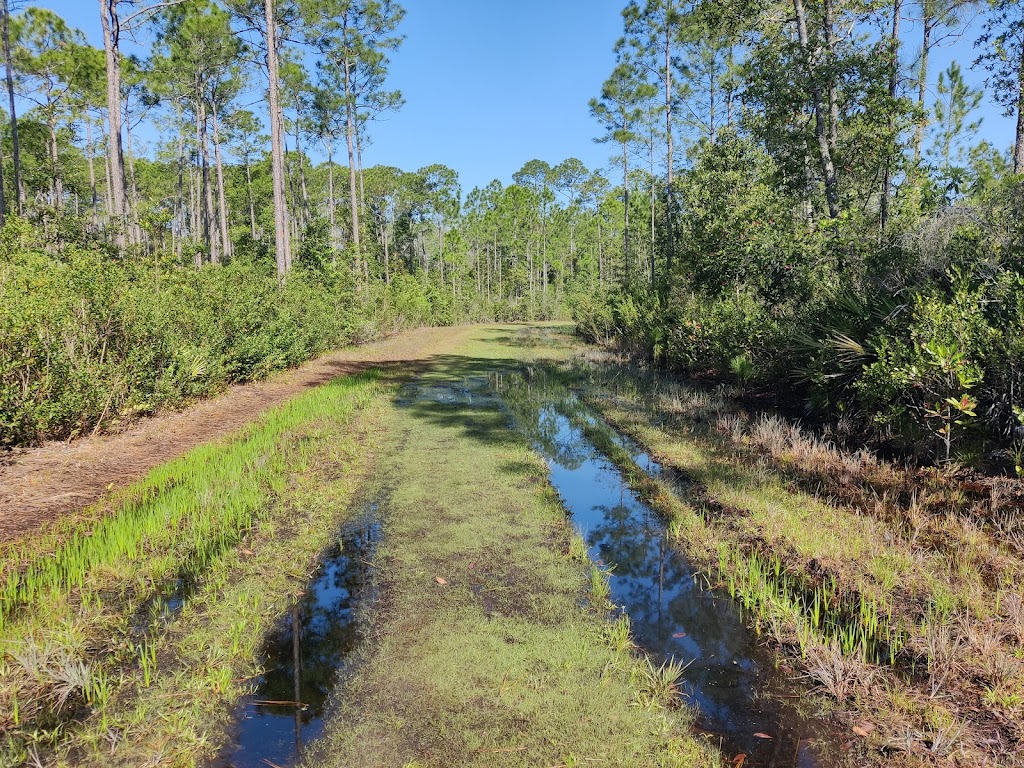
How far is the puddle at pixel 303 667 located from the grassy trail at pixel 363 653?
11 centimetres

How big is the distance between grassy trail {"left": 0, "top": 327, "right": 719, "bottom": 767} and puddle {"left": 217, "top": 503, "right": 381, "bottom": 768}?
107 mm

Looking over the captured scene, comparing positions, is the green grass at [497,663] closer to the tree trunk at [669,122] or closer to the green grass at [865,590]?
the green grass at [865,590]

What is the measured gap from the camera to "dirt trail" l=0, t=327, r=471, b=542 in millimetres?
5070

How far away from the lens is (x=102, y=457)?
21.6 feet

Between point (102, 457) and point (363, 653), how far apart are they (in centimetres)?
518

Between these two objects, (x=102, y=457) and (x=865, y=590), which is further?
(x=102, y=457)

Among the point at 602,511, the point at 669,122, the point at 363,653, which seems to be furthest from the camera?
the point at 669,122

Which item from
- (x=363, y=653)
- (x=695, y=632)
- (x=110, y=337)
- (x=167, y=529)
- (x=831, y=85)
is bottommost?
(x=695, y=632)

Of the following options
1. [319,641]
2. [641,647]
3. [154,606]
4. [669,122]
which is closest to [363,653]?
[319,641]

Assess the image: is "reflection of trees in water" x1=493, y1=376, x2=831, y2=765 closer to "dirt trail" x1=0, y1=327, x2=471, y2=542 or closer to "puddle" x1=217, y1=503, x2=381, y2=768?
"puddle" x1=217, y1=503, x2=381, y2=768

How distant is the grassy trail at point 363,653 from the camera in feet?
8.66

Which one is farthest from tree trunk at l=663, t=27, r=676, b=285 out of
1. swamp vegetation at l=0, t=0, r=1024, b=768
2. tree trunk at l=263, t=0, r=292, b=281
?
tree trunk at l=263, t=0, r=292, b=281

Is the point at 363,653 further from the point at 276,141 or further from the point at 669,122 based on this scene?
the point at 669,122

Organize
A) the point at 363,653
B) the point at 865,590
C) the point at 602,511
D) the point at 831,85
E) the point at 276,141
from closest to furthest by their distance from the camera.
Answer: the point at 363,653, the point at 865,590, the point at 602,511, the point at 831,85, the point at 276,141
